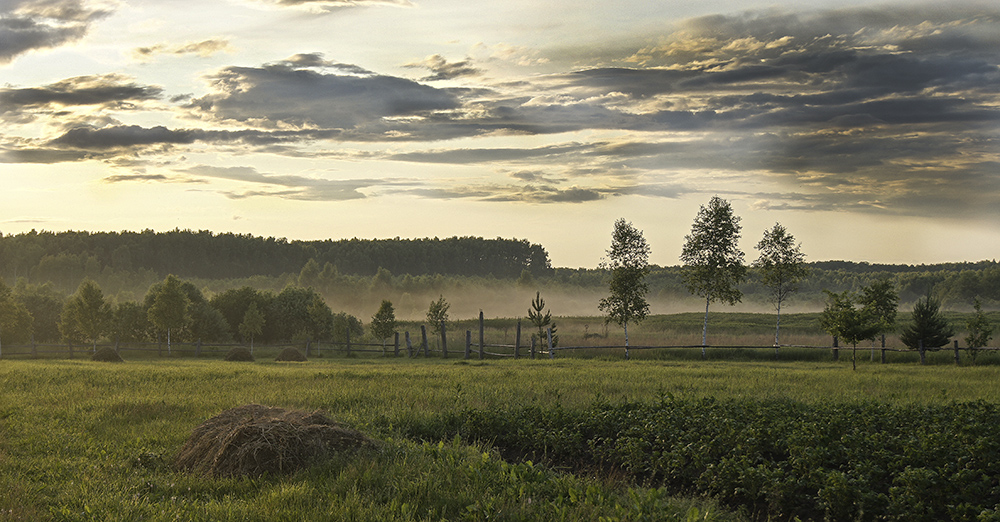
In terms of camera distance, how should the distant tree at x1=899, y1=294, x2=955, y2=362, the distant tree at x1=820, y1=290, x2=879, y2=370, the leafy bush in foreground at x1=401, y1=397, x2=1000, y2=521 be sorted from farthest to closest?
the distant tree at x1=899, y1=294, x2=955, y2=362
the distant tree at x1=820, y1=290, x2=879, y2=370
the leafy bush in foreground at x1=401, y1=397, x2=1000, y2=521

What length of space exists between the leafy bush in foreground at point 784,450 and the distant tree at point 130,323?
181ft

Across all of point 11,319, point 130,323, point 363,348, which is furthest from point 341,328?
point 11,319

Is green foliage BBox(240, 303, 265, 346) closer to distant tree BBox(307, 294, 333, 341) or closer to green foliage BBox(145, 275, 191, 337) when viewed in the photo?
distant tree BBox(307, 294, 333, 341)

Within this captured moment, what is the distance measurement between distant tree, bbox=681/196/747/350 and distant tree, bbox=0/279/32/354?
48.4 meters

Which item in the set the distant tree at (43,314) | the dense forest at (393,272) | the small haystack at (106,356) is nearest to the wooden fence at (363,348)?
the distant tree at (43,314)

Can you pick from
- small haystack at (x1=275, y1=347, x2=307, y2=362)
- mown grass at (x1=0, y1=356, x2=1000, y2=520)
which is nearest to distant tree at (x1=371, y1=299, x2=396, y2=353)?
small haystack at (x1=275, y1=347, x2=307, y2=362)

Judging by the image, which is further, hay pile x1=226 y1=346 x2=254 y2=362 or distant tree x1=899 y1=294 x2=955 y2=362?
hay pile x1=226 y1=346 x2=254 y2=362

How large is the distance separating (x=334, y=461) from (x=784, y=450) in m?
5.83

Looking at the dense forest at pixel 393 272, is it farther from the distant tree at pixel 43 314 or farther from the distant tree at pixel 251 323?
the distant tree at pixel 251 323

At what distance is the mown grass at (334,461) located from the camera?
252 inches

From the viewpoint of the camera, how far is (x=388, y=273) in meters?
135

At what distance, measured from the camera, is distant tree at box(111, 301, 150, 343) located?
5712 cm

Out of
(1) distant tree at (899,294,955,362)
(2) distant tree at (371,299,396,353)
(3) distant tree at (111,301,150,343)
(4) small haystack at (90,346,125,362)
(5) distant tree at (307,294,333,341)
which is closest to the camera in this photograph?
(1) distant tree at (899,294,955,362)

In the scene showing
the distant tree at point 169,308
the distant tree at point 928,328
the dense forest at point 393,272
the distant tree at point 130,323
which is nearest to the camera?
the distant tree at point 928,328
